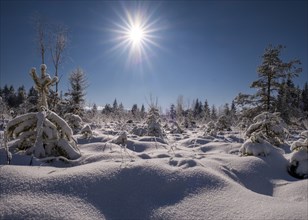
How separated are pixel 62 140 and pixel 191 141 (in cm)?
408

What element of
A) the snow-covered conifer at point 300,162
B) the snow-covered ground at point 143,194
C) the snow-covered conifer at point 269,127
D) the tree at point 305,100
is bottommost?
the snow-covered ground at point 143,194

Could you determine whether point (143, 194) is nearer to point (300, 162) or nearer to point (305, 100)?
point (300, 162)

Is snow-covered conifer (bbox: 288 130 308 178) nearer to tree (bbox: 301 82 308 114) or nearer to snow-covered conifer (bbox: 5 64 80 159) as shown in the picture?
snow-covered conifer (bbox: 5 64 80 159)

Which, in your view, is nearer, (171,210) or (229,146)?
(171,210)

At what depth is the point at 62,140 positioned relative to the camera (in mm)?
3340

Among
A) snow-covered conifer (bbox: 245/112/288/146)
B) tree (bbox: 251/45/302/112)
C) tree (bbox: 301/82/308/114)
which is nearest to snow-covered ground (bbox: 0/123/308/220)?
snow-covered conifer (bbox: 245/112/288/146)

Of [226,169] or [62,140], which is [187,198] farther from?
[62,140]

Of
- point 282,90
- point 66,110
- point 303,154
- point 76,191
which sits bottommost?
point 76,191

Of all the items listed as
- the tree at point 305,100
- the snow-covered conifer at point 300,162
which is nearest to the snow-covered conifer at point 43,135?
the snow-covered conifer at point 300,162

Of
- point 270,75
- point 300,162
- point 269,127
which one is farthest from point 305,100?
point 300,162

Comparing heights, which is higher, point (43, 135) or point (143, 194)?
point (43, 135)

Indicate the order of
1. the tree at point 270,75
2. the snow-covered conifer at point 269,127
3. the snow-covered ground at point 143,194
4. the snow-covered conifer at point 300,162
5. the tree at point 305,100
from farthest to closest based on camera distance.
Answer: the tree at point 305,100 < the tree at point 270,75 < the snow-covered conifer at point 269,127 < the snow-covered conifer at point 300,162 < the snow-covered ground at point 143,194

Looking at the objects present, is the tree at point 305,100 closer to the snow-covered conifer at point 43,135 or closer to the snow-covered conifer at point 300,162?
the snow-covered conifer at point 300,162

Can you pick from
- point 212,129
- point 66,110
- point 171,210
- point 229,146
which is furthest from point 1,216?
point 66,110
